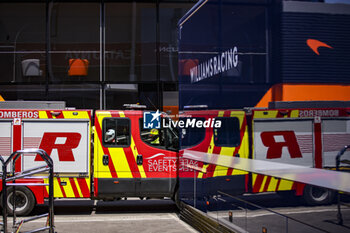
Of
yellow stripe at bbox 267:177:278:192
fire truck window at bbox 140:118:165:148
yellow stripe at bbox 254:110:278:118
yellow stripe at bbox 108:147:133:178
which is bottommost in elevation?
yellow stripe at bbox 108:147:133:178

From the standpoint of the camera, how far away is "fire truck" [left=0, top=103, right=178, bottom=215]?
1040 cm

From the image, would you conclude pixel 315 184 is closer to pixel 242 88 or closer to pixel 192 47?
pixel 242 88

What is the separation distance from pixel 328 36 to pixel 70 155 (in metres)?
7.56

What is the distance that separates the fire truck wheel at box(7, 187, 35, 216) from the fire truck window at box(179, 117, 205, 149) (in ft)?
11.5

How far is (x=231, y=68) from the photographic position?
19.1 ft

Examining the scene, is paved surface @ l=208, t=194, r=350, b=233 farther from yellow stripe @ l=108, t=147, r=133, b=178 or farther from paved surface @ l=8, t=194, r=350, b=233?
yellow stripe @ l=108, t=147, r=133, b=178

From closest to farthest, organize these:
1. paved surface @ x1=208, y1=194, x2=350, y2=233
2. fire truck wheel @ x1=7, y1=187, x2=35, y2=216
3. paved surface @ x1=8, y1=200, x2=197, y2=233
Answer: paved surface @ x1=208, y1=194, x2=350, y2=233 < paved surface @ x1=8, y1=200, x2=197, y2=233 < fire truck wheel @ x1=7, y1=187, x2=35, y2=216

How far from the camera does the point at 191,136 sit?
7.74 meters

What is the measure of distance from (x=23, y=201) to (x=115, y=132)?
87.4 inches

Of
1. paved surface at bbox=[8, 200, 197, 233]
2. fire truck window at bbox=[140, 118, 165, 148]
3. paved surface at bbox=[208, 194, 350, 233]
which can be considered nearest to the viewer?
paved surface at bbox=[208, 194, 350, 233]

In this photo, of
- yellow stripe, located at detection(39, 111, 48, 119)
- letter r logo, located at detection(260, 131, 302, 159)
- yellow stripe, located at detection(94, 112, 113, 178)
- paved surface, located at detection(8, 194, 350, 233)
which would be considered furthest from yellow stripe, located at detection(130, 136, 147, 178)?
letter r logo, located at detection(260, 131, 302, 159)

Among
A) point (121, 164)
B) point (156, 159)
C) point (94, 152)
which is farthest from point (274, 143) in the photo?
point (94, 152)

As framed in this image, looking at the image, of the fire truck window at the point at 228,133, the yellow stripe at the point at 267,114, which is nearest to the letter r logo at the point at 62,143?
the fire truck window at the point at 228,133

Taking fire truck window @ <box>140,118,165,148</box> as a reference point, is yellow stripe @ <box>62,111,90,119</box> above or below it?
above
